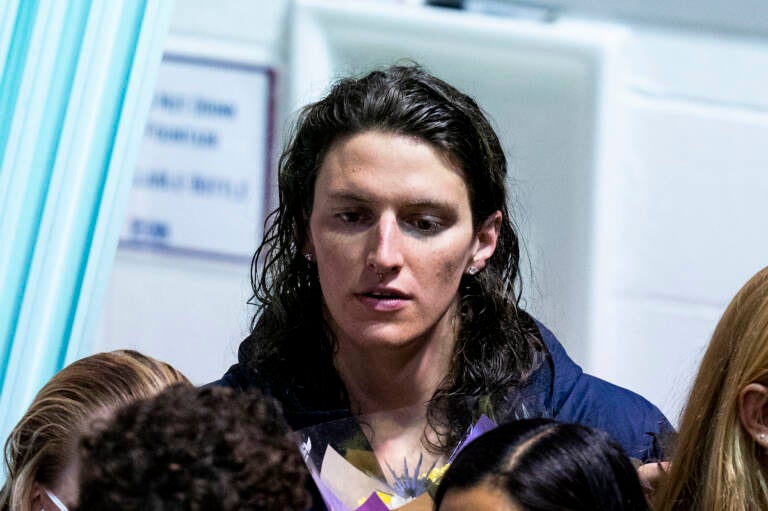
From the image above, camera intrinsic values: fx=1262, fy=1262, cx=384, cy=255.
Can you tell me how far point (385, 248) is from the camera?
1806 mm

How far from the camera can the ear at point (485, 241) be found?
2008 millimetres

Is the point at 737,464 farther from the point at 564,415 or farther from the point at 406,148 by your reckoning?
the point at 406,148

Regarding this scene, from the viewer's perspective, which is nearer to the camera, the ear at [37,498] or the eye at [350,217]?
the ear at [37,498]

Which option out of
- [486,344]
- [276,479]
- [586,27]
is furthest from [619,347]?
[276,479]

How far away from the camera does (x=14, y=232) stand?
6.13 ft

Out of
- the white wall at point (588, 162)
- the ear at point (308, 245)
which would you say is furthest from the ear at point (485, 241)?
the white wall at point (588, 162)

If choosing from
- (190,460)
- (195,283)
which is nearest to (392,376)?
(190,460)

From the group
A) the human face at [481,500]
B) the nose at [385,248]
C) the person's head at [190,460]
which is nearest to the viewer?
the person's head at [190,460]

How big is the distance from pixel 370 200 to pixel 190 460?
824mm

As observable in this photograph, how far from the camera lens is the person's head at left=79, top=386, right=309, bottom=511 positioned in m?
1.07

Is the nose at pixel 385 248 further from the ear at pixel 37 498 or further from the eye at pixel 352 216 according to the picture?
the ear at pixel 37 498

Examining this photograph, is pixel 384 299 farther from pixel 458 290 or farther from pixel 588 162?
pixel 588 162

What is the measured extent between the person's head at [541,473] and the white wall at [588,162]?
214 centimetres

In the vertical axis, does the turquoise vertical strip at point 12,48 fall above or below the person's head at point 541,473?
above
